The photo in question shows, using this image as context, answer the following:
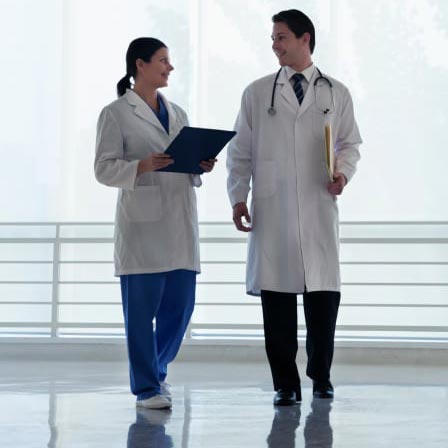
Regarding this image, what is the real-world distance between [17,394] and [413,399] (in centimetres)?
144

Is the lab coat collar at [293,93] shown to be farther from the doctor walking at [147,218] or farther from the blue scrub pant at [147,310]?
the blue scrub pant at [147,310]

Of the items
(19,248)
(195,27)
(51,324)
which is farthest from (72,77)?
(19,248)

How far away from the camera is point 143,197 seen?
3.33 m

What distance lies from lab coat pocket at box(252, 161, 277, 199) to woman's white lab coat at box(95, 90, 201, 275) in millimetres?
242

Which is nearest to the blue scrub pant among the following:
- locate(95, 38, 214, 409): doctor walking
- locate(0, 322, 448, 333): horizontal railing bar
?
locate(95, 38, 214, 409): doctor walking

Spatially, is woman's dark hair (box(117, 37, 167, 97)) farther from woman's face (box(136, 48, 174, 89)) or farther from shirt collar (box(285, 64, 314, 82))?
shirt collar (box(285, 64, 314, 82))

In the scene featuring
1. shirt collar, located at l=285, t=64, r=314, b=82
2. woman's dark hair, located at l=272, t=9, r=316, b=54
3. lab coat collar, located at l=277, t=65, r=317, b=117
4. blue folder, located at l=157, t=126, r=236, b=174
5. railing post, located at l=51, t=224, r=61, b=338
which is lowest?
railing post, located at l=51, t=224, r=61, b=338

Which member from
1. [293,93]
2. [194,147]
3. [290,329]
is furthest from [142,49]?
[290,329]

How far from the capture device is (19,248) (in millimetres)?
9844

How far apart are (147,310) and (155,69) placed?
81 centimetres

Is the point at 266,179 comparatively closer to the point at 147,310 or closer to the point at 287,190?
the point at 287,190

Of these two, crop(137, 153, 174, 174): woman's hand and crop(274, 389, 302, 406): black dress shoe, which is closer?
crop(137, 153, 174, 174): woman's hand

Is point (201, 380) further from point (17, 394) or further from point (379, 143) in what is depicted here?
point (379, 143)

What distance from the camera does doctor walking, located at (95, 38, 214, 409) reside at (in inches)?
131
